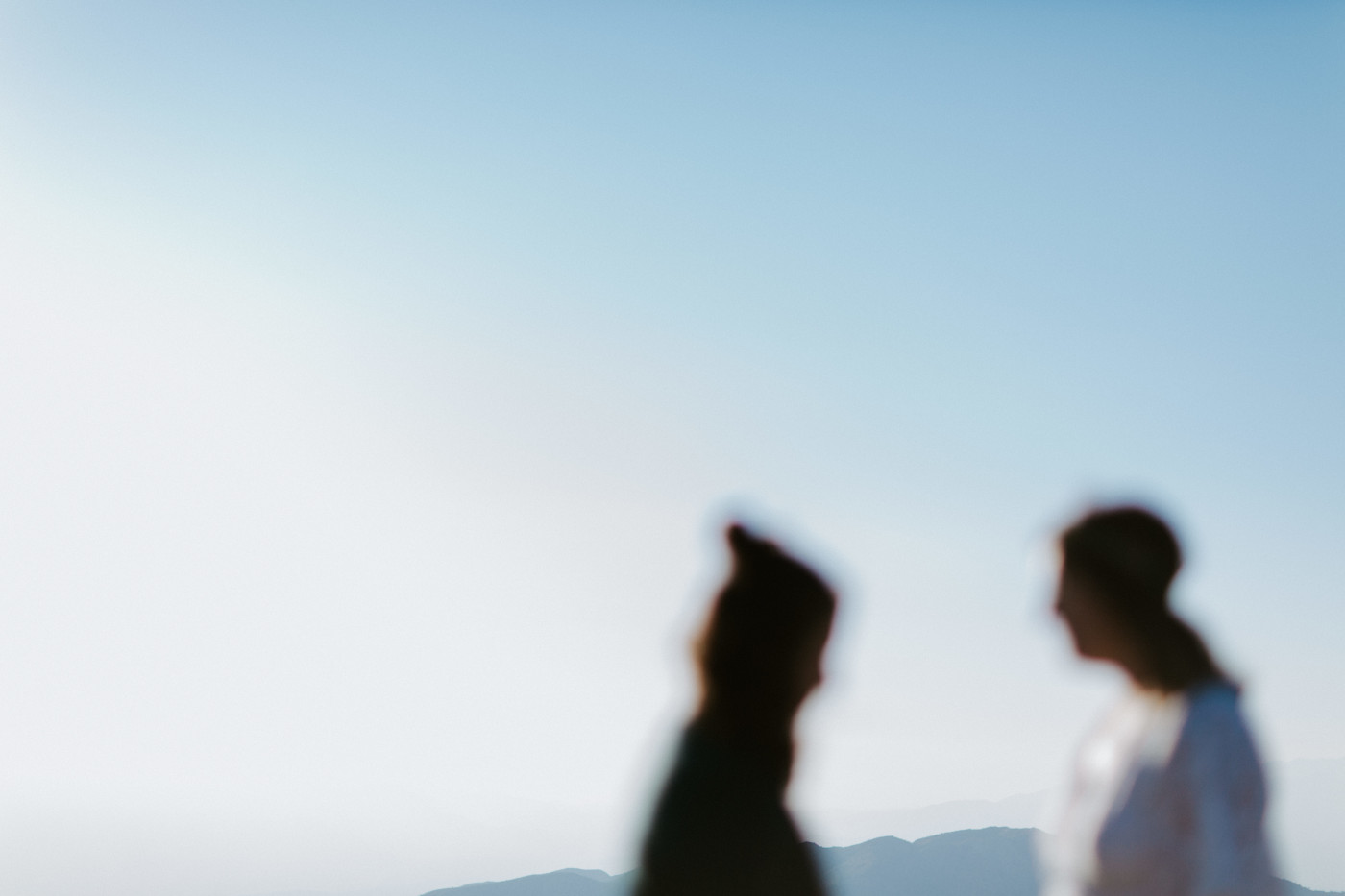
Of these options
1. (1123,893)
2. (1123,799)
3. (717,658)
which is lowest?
(1123,893)

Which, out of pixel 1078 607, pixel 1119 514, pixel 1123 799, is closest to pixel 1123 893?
pixel 1123 799

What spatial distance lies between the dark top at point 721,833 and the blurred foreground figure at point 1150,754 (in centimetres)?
135

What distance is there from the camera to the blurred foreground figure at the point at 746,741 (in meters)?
2.83

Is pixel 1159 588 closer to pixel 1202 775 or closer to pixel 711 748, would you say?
pixel 1202 775

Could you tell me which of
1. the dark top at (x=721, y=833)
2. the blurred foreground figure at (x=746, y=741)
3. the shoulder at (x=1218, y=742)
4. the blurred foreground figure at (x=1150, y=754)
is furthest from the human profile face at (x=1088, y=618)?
the dark top at (x=721, y=833)

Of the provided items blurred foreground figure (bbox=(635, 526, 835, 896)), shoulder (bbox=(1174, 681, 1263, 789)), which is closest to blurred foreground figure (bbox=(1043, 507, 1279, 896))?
shoulder (bbox=(1174, 681, 1263, 789))

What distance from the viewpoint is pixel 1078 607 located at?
150 inches

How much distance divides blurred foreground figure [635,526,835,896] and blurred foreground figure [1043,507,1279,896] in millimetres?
1318

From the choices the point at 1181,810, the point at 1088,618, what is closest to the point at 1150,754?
the point at 1181,810

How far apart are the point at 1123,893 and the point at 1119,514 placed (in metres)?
1.34

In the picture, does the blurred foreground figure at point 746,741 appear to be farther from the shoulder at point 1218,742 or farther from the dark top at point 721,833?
the shoulder at point 1218,742

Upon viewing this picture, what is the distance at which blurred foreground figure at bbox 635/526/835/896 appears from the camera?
283 cm

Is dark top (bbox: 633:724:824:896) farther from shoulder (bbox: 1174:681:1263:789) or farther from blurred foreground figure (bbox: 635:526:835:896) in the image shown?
shoulder (bbox: 1174:681:1263:789)

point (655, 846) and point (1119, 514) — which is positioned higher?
point (1119, 514)
